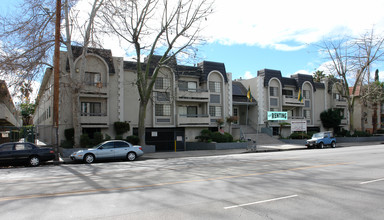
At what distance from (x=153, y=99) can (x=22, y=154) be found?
1545 cm

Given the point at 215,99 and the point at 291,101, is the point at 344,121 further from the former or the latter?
the point at 215,99

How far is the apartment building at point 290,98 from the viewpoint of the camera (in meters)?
38.6

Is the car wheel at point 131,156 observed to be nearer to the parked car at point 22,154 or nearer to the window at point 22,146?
the parked car at point 22,154

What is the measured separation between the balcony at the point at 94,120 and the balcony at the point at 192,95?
7.96m

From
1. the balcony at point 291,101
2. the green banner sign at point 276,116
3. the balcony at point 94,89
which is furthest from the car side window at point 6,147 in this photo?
the balcony at point 291,101

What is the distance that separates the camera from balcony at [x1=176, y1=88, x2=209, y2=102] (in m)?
31.2

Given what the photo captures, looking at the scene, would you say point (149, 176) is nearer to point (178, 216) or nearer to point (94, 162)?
point (178, 216)

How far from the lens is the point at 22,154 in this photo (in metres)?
16.6

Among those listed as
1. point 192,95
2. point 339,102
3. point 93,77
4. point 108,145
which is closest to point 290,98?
point 339,102

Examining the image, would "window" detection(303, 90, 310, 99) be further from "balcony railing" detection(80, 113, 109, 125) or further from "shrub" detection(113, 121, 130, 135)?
"balcony railing" detection(80, 113, 109, 125)

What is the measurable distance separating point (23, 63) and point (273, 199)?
18.2 m

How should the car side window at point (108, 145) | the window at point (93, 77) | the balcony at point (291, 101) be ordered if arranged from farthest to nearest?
the balcony at point (291, 101) → the window at point (93, 77) → the car side window at point (108, 145)

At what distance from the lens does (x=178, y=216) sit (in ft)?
19.8

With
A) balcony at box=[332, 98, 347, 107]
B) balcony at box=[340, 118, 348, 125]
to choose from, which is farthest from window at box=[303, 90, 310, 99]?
balcony at box=[340, 118, 348, 125]
